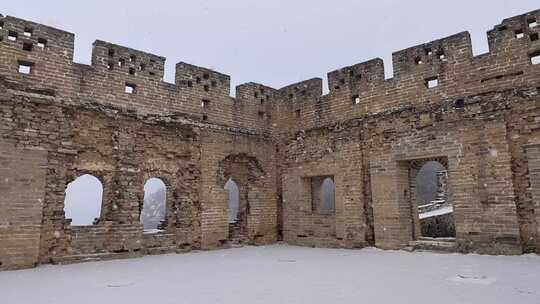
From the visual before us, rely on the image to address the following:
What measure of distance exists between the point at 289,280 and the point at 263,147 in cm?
692

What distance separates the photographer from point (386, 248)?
9.20 metres

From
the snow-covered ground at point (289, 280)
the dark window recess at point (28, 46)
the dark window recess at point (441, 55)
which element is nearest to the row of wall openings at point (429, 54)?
the dark window recess at point (441, 55)

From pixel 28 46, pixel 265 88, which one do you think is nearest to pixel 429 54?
pixel 265 88

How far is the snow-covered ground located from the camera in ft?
14.4

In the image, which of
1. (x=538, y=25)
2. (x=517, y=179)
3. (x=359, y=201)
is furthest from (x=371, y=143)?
(x=538, y=25)

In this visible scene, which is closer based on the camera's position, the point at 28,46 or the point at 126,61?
the point at 28,46

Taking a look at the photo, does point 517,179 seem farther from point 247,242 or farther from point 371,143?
point 247,242

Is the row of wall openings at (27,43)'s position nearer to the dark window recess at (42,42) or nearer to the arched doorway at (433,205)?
the dark window recess at (42,42)

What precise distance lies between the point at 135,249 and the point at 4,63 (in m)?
5.14

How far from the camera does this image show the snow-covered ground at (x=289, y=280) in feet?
14.4

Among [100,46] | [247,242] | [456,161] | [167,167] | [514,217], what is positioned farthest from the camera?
[247,242]

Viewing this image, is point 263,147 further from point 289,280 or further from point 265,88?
point 289,280

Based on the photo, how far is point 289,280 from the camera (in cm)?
550

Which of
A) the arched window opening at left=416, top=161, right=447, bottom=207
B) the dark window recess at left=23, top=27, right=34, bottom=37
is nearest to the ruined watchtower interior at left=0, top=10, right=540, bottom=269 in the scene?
the dark window recess at left=23, top=27, right=34, bottom=37
